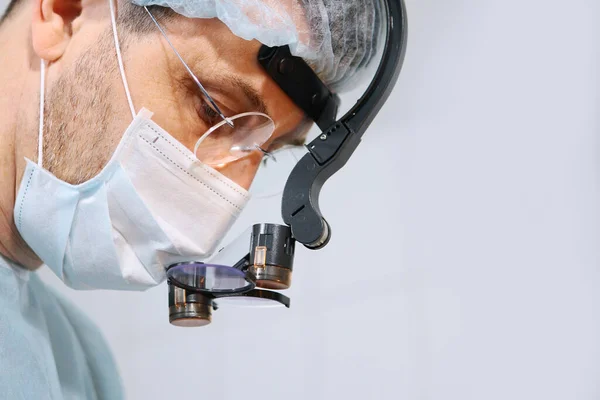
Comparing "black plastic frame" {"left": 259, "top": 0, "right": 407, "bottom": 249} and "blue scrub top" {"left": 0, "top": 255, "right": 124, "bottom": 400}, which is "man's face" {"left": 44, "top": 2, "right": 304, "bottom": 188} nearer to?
"black plastic frame" {"left": 259, "top": 0, "right": 407, "bottom": 249}

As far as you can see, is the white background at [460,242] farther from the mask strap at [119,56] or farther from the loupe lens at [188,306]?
the mask strap at [119,56]

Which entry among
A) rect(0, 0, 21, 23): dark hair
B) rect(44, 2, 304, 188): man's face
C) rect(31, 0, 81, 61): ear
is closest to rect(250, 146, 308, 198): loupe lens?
rect(44, 2, 304, 188): man's face

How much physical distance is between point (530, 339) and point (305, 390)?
21.0 inches

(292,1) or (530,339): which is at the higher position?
(292,1)

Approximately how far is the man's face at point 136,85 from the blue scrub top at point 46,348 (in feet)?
0.82

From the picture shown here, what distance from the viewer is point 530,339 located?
136 cm

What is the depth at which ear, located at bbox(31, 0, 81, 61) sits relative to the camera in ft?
3.62

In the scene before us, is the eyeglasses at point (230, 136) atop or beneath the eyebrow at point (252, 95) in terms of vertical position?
beneath

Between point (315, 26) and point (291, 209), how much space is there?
11.3 inches

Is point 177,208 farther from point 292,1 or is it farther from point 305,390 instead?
point 305,390

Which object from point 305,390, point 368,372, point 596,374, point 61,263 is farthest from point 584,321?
point 61,263

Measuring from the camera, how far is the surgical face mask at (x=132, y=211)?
1068 mm

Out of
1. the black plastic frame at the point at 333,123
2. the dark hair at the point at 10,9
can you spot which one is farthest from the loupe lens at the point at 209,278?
the dark hair at the point at 10,9

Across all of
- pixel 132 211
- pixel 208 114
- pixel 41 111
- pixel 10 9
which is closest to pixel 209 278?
pixel 132 211
